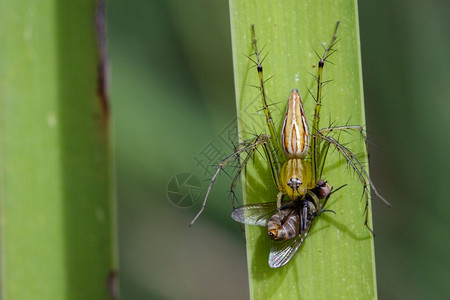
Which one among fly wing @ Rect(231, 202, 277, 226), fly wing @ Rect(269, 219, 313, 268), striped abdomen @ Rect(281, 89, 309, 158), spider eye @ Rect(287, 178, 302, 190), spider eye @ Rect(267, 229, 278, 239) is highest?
striped abdomen @ Rect(281, 89, 309, 158)

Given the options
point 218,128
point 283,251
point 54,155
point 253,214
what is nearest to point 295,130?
point 253,214

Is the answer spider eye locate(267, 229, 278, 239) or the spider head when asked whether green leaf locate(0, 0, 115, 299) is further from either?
the spider head

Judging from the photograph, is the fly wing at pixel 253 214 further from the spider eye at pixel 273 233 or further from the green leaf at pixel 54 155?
the green leaf at pixel 54 155

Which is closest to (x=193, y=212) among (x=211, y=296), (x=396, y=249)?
(x=211, y=296)

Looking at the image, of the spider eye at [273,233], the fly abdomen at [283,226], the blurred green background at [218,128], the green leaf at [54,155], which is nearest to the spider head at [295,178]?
the fly abdomen at [283,226]

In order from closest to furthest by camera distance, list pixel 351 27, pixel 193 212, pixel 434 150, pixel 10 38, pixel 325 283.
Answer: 1. pixel 10 38
2. pixel 351 27
3. pixel 325 283
4. pixel 434 150
5. pixel 193 212

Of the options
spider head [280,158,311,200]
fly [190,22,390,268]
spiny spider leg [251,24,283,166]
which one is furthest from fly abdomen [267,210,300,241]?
spiny spider leg [251,24,283,166]

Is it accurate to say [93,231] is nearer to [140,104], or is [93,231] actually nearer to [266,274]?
[266,274]
